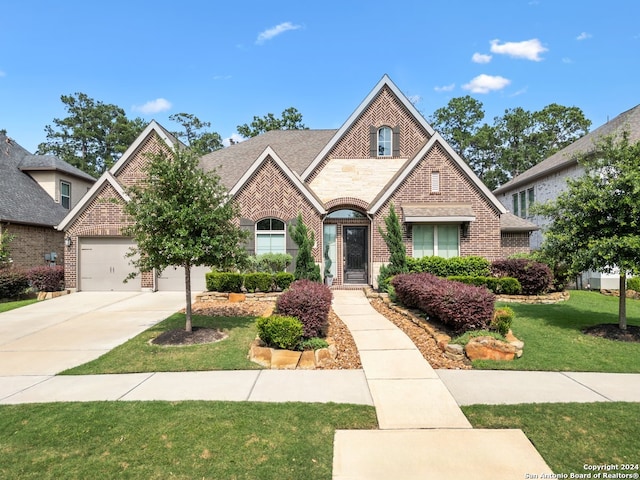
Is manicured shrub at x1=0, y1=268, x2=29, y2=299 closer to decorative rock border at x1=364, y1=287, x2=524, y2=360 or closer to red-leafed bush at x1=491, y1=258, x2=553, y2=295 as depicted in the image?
decorative rock border at x1=364, y1=287, x2=524, y2=360

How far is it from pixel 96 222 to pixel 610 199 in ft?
59.6

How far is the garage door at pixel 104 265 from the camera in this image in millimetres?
16109

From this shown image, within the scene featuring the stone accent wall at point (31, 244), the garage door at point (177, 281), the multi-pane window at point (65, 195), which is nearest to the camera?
the garage door at point (177, 281)

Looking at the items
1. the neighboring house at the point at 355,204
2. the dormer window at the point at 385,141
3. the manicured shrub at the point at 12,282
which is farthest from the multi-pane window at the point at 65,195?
the dormer window at the point at 385,141

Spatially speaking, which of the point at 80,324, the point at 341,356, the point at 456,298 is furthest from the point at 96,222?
the point at 456,298

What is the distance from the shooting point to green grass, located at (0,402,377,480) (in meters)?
3.48

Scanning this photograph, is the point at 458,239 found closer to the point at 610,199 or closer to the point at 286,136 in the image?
the point at 610,199

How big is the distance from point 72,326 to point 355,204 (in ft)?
36.7

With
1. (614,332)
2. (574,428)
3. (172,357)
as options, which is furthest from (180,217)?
(614,332)

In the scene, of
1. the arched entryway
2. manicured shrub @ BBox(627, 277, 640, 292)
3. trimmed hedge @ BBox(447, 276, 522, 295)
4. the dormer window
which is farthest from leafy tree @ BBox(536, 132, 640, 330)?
the dormer window

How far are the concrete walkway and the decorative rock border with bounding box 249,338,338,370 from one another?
1.05 metres

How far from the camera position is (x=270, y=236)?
1551cm

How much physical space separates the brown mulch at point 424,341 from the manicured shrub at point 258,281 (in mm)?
4041

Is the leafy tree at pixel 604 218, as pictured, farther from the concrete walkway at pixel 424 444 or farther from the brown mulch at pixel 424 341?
the concrete walkway at pixel 424 444
